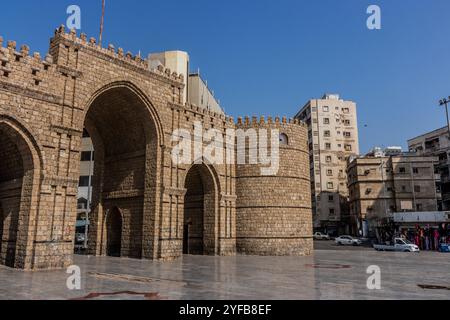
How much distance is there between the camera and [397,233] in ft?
105

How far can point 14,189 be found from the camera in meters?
14.9

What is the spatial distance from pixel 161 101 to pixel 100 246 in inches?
343

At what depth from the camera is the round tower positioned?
883 inches

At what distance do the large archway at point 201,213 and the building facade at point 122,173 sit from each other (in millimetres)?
67

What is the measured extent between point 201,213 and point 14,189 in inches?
429

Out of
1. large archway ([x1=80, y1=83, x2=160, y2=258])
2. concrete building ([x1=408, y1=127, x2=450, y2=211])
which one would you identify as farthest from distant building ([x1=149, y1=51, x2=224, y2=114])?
concrete building ([x1=408, y1=127, x2=450, y2=211])

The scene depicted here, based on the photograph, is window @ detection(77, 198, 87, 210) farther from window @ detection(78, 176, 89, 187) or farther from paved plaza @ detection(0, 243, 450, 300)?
paved plaza @ detection(0, 243, 450, 300)

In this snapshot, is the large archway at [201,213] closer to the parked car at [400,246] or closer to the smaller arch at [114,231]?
the smaller arch at [114,231]

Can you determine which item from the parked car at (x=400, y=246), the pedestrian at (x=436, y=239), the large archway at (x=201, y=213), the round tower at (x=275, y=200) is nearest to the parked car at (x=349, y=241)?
the parked car at (x=400, y=246)

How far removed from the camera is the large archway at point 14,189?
13680 mm

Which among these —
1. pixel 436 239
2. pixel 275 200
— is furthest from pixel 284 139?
pixel 436 239

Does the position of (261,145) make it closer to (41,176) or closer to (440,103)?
(41,176)
